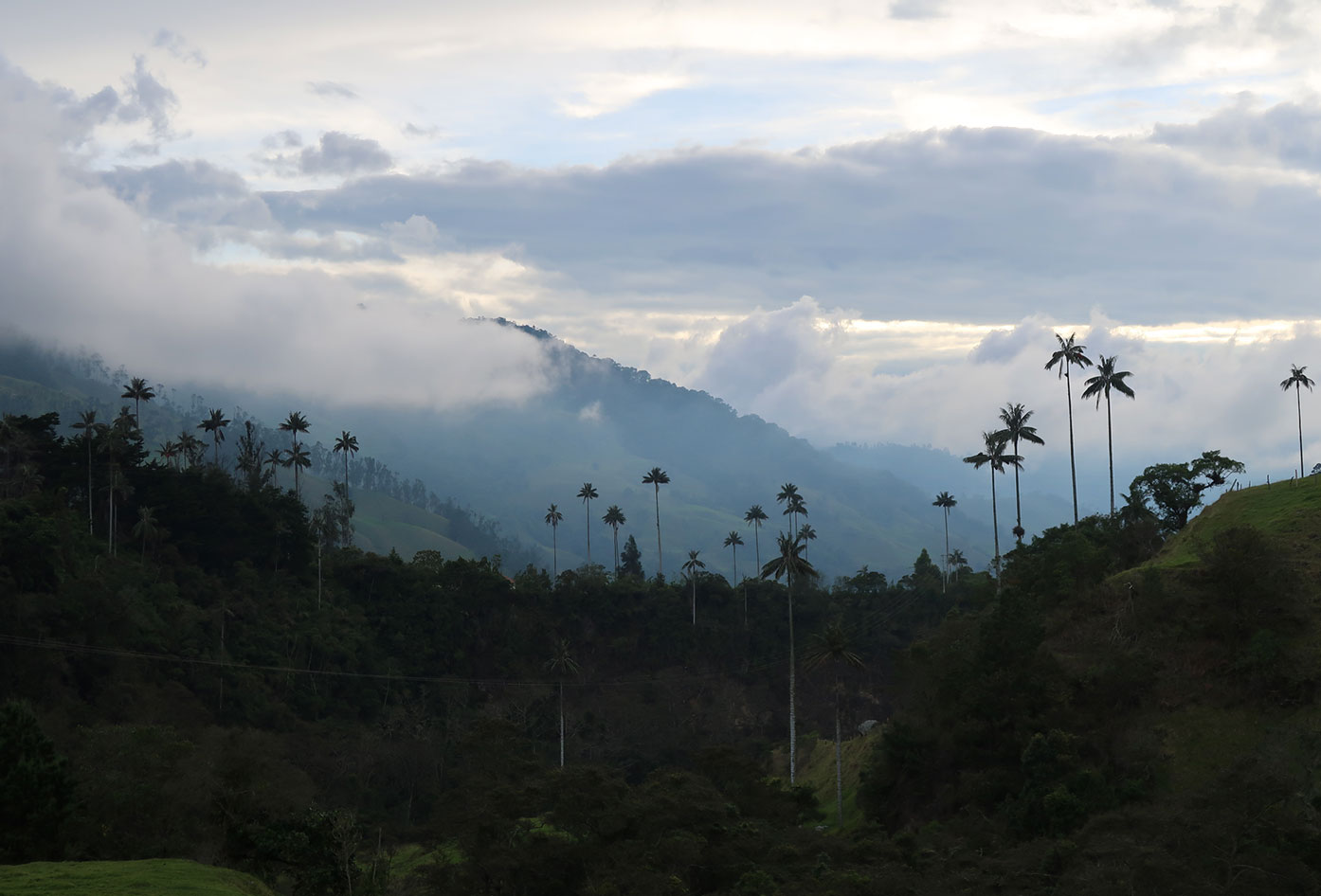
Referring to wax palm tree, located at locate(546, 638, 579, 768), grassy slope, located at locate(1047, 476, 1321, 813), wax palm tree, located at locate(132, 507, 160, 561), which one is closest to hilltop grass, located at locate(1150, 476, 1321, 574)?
grassy slope, located at locate(1047, 476, 1321, 813)

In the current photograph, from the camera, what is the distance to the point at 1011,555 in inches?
4373

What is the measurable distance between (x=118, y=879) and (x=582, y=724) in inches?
4157

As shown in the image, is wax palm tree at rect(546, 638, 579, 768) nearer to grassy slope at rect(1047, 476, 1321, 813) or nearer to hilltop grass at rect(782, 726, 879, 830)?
hilltop grass at rect(782, 726, 879, 830)

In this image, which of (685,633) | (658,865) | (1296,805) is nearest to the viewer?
(1296,805)

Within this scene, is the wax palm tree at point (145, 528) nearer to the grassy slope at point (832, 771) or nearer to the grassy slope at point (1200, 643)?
the grassy slope at point (832, 771)

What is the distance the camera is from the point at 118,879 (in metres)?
38.5

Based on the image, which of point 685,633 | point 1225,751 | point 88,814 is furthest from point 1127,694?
point 685,633

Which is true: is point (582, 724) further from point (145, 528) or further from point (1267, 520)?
point (1267, 520)

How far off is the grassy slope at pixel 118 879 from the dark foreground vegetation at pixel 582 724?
23.8 feet

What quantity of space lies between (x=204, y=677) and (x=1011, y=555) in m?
81.4

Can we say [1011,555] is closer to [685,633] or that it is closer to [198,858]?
[685,633]

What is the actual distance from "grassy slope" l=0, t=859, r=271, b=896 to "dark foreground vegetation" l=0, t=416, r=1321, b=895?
7250 mm

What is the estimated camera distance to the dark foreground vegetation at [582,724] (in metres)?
51.8

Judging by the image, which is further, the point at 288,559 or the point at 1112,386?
the point at 288,559
